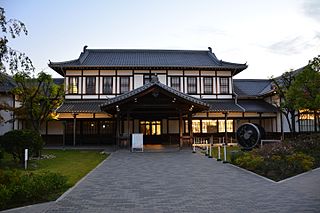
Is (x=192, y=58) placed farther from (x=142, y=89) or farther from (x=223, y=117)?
(x=142, y=89)

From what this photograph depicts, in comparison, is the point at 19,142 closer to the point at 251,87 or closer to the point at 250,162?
the point at 250,162

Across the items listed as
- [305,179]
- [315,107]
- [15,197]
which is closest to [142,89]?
[315,107]

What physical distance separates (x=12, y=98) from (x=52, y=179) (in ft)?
80.4

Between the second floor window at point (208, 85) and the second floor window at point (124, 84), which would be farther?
the second floor window at point (208, 85)

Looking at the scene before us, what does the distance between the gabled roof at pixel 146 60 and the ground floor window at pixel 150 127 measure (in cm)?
566

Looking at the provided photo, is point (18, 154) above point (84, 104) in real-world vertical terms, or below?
below

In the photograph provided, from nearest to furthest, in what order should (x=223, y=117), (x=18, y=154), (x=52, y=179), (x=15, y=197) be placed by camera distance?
(x=15, y=197)
(x=52, y=179)
(x=18, y=154)
(x=223, y=117)

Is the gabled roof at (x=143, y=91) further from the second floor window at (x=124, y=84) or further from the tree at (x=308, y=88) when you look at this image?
the second floor window at (x=124, y=84)

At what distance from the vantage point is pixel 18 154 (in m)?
15.6

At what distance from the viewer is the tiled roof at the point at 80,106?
28.0 m

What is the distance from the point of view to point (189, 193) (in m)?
9.09

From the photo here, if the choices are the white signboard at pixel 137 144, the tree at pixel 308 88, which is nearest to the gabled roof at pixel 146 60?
the white signboard at pixel 137 144

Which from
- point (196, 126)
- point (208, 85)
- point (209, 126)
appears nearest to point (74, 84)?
point (196, 126)

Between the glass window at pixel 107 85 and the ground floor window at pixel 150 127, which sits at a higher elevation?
the glass window at pixel 107 85
